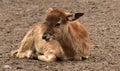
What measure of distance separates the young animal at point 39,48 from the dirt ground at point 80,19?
0.48ft

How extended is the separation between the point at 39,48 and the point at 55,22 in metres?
0.73

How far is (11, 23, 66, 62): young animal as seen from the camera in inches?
372

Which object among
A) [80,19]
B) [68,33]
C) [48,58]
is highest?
[68,33]

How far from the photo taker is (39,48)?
9.67 metres

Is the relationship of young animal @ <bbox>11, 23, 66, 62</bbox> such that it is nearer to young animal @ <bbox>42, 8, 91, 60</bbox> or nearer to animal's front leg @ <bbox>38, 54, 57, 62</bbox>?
animal's front leg @ <bbox>38, 54, 57, 62</bbox>

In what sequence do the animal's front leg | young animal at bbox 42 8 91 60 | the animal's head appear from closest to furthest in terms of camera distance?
the animal's head, young animal at bbox 42 8 91 60, the animal's front leg

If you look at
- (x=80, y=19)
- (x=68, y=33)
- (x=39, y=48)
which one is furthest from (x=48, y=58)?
(x=80, y=19)

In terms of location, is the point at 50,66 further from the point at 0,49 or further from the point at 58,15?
the point at 0,49

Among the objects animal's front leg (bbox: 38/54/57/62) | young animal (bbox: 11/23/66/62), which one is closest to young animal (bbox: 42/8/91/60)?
young animal (bbox: 11/23/66/62)

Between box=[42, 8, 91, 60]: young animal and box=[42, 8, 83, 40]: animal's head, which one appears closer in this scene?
box=[42, 8, 83, 40]: animal's head

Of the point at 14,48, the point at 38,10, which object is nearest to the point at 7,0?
the point at 38,10

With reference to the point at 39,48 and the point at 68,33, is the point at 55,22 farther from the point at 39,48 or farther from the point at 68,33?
the point at 39,48

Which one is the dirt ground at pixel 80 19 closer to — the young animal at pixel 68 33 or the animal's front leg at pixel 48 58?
the animal's front leg at pixel 48 58

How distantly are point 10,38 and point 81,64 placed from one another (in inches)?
120
